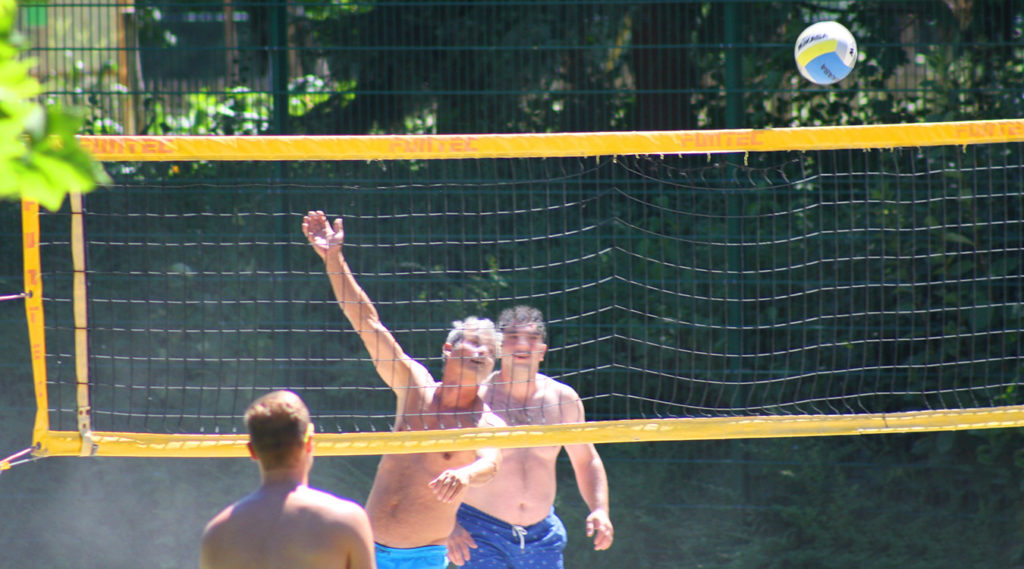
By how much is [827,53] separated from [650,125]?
2280mm

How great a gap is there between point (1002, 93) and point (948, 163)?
53 centimetres

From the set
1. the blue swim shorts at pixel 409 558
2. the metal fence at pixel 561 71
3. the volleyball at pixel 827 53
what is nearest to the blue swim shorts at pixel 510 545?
the blue swim shorts at pixel 409 558

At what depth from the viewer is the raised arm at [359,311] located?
15.2ft

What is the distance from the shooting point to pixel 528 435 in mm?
4500

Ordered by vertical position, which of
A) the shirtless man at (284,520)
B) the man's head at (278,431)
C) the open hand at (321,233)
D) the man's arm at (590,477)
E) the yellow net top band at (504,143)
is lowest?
the man's arm at (590,477)

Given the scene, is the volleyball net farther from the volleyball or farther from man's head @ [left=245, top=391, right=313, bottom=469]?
man's head @ [left=245, top=391, right=313, bottom=469]

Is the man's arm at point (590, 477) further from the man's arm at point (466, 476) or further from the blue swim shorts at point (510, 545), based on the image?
the man's arm at point (466, 476)

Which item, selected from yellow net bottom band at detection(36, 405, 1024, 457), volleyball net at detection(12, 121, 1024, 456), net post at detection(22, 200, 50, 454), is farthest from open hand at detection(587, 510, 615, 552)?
net post at detection(22, 200, 50, 454)

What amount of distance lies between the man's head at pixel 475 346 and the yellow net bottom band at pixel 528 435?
0.31 meters

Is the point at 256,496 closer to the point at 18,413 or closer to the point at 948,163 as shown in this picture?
the point at 18,413

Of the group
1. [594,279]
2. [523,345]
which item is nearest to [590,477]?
[523,345]

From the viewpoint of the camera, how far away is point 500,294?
688 centimetres

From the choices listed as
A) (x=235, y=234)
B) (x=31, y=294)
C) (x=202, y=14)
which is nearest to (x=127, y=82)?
(x=202, y=14)

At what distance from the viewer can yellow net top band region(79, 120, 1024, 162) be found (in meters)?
4.42
